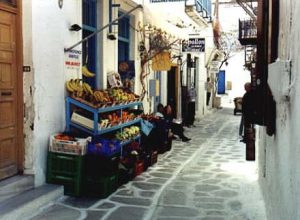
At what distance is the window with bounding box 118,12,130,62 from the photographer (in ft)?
31.1

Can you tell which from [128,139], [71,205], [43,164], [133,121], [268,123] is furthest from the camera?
[133,121]

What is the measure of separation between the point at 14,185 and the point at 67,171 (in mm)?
813

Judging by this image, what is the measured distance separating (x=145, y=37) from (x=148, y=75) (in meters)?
1.16

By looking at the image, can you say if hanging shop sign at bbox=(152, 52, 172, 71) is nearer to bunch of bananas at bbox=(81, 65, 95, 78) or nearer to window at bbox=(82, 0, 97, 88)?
window at bbox=(82, 0, 97, 88)

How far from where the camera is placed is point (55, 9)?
604 centimetres

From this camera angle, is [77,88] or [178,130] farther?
[178,130]

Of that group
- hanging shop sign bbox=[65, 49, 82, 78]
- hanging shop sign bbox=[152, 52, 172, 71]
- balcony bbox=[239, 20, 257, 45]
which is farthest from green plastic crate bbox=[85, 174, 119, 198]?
hanging shop sign bbox=[152, 52, 172, 71]

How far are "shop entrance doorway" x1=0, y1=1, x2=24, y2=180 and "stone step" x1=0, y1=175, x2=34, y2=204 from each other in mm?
139

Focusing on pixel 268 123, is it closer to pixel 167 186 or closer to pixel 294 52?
pixel 294 52

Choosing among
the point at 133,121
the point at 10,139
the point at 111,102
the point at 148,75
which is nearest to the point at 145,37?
the point at 148,75

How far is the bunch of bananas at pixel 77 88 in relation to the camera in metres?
6.44

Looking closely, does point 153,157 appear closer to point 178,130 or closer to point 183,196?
point 183,196

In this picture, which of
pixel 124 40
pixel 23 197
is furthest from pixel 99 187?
pixel 124 40

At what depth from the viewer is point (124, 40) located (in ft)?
31.3
